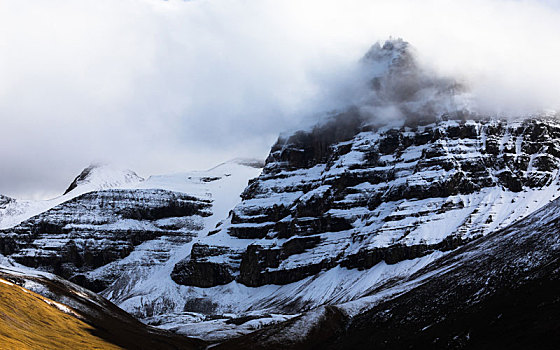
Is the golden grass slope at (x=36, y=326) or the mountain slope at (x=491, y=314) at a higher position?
the golden grass slope at (x=36, y=326)

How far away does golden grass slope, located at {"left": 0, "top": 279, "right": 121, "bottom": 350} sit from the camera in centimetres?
14625

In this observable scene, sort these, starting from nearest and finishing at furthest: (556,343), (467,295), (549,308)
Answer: (556,343)
(549,308)
(467,295)

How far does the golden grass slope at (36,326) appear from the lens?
146 meters

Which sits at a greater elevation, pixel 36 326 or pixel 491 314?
pixel 36 326

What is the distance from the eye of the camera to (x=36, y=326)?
16725 cm

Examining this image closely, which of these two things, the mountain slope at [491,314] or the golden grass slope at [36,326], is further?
the golden grass slope at [36,326]

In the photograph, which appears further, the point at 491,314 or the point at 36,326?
the point at 36,326

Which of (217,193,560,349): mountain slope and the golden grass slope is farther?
the golden grass slope

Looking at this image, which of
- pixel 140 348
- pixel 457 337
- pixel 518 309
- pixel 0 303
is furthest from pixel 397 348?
pixel 0 303

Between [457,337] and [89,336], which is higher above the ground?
[89,336]

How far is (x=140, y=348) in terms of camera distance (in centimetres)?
19800

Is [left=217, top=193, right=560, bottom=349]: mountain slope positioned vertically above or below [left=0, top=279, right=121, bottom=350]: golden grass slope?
below

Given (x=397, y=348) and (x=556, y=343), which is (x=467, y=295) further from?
(x=556, y=343)

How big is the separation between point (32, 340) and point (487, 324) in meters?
91.8
